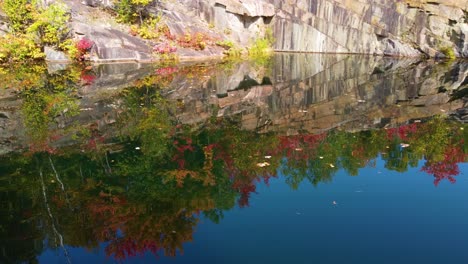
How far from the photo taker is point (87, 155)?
32.0 feet

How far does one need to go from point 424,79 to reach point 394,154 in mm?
14241

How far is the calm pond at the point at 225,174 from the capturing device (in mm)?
6012

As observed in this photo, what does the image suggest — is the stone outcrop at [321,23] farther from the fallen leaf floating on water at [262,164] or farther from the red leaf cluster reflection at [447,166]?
the red leaf cluster reflection at [447,166]

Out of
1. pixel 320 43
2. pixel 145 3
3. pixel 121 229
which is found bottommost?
pixel 121 229

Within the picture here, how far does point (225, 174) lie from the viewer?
8.67 meters

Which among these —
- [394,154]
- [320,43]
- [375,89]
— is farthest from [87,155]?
[320,43]

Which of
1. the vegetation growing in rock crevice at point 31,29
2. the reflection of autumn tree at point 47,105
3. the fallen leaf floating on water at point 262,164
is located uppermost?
the vegetation growing in rock crevice at point 31,29

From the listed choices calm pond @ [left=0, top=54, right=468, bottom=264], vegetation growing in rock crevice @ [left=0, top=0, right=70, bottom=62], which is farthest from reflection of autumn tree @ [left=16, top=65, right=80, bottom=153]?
vegetation growing in rock crevice @ [left=0, top=0, right=70, bottom=62]

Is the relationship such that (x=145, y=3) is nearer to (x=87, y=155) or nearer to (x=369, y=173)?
(x=87, y=155)

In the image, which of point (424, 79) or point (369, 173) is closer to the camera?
point (369, 173)

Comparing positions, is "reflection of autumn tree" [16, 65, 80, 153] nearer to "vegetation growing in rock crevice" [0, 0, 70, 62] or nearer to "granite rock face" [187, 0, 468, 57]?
"vegetation growing in rock crevice" [0, 0, 70, 62]

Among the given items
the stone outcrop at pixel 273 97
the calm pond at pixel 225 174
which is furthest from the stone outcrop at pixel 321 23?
the calm pond at pixel 225 174

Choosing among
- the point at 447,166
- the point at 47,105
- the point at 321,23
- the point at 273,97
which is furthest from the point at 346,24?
the point at 447,166

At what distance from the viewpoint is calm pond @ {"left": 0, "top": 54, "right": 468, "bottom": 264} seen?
19.7 ft
